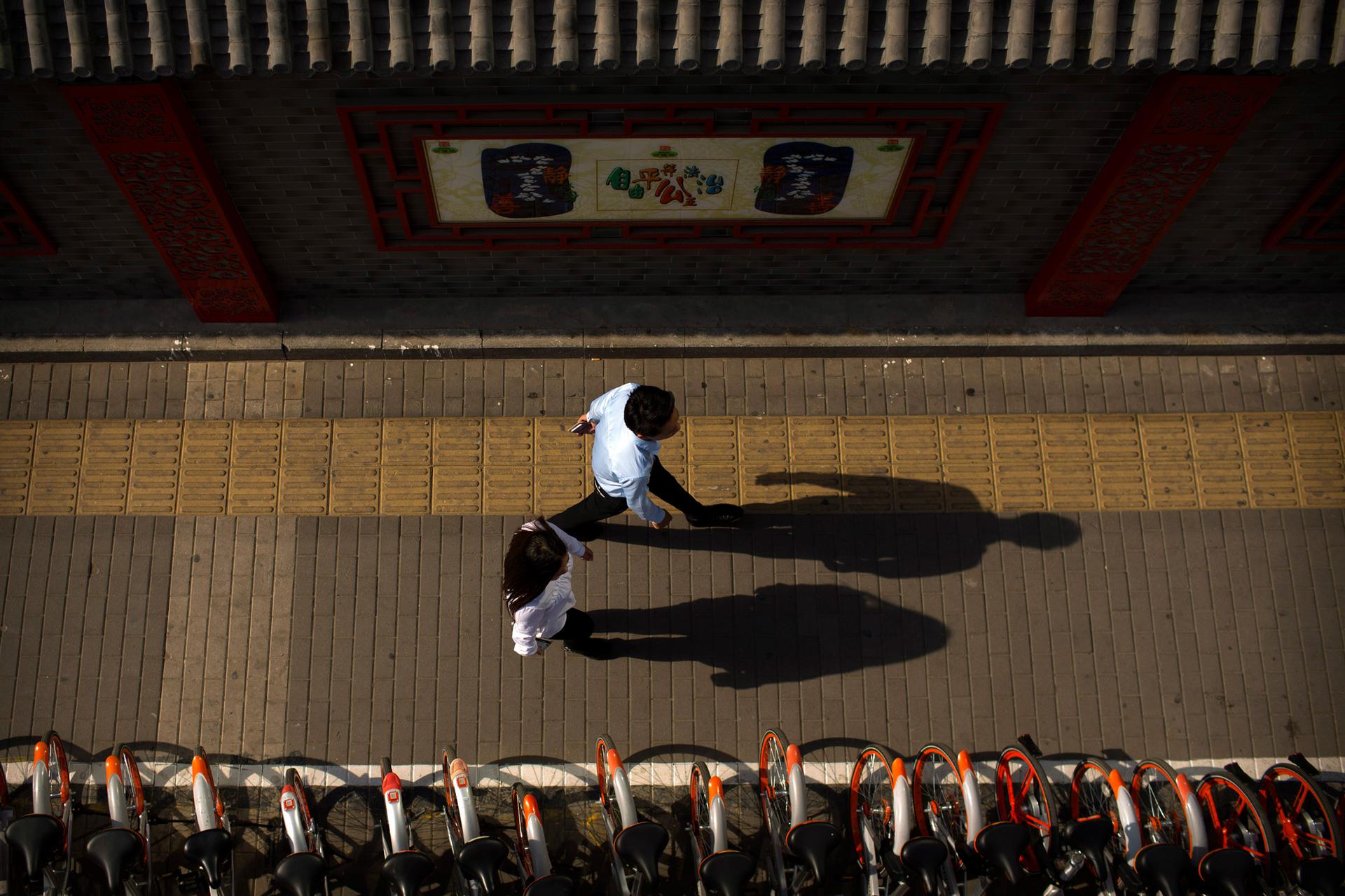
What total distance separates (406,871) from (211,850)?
1.28 meters

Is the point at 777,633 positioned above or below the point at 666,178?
below

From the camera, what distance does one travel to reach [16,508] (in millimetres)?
7398

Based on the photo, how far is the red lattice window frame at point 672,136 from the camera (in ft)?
19.4

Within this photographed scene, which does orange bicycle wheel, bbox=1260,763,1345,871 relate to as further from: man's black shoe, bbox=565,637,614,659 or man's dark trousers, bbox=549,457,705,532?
man's black shoe, bbox=565,637,614,659

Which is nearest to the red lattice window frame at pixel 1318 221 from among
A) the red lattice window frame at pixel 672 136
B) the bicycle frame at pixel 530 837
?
the red lattice window frame at pixel 672 136

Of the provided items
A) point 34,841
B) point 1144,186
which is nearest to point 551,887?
point 34,841

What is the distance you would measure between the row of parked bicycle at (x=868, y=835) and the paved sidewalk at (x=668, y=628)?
42cm

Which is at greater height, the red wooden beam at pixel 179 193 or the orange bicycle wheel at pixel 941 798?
the red wooden beam at pixel 179 193

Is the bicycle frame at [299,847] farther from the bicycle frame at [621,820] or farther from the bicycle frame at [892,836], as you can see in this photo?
the bicycle frame at [892,836]

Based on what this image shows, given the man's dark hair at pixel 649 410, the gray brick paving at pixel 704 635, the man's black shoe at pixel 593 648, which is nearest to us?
the man's dark hair at pixel 649 410

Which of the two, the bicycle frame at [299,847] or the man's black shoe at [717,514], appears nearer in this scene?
the bicycle frame at [299,847]

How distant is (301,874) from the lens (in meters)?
5.63

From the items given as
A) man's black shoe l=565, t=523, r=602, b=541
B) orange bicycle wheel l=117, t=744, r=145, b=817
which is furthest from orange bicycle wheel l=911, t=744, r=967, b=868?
orange bicycle wheel l=117, t=744, r=145, b=817

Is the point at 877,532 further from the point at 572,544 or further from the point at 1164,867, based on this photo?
the point at 1164,867
